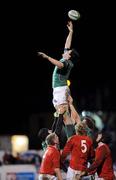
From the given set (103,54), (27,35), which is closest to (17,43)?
(27,35)

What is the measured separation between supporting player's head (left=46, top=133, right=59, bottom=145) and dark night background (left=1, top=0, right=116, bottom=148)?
783 inches

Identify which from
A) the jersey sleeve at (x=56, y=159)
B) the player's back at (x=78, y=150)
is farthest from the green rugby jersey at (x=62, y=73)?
the jersey sleeve at (x=56, y=159)

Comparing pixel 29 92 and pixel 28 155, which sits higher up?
pixel 29 92

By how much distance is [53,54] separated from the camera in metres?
40.1

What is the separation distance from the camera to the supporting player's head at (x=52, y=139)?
16312mm

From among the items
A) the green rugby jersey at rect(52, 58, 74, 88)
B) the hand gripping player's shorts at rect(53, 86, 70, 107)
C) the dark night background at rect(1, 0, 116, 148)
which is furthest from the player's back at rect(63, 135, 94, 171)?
the dark night background at rect(1, 0, 116, 148)

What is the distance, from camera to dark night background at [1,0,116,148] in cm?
3903

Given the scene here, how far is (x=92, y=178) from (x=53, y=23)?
22.9 meters

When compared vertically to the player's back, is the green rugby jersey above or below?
above

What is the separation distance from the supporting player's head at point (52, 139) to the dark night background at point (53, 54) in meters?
19.9

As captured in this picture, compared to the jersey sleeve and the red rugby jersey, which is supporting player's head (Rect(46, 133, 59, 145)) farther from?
the jersey sleeve

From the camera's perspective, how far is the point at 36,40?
3953 cm

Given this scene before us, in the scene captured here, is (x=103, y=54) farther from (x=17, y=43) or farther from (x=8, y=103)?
(x=8, y=103)

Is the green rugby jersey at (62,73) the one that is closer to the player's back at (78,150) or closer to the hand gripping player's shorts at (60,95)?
the hand gripping player's shorts at (60,95)
